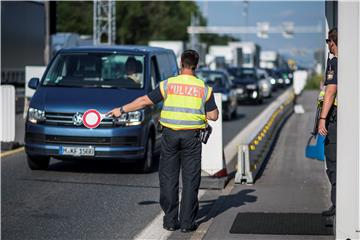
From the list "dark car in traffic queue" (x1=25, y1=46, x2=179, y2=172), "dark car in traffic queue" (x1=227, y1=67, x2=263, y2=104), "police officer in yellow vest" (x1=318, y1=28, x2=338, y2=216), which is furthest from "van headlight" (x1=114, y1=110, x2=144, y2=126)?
"dark car in traffic queue" (x1=227, y1=67, x2=263, y2=104)

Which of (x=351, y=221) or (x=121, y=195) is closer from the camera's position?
(x=351, y=221)

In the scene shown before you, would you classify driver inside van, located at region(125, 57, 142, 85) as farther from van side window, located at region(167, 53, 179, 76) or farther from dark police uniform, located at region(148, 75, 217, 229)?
dark police uniform, located at region(148, 75, 217, 229)

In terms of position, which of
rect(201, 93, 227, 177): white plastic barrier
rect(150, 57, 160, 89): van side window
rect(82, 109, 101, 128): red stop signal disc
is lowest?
rect(201, 93, 227, 177): white plastic barrier

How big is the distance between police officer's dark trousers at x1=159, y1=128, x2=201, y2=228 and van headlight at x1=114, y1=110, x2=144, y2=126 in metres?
4.16

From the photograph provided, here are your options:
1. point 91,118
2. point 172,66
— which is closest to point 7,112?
point 172,66

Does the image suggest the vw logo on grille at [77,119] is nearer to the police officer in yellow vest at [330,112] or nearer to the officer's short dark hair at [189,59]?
the officer's short dark hair at [189,59]

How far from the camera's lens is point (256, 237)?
8.29m

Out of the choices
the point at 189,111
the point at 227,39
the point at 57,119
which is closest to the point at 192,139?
the point at 189,111

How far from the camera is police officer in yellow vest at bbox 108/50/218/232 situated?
27.9 ft

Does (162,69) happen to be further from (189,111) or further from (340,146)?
(340,146)

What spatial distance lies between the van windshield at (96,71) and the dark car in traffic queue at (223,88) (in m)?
12.4

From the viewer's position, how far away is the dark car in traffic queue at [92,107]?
497 inches

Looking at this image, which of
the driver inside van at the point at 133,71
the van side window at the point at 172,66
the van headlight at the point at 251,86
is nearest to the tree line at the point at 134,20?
the van headlight at the point at 251,86

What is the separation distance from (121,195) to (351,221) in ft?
15.5
